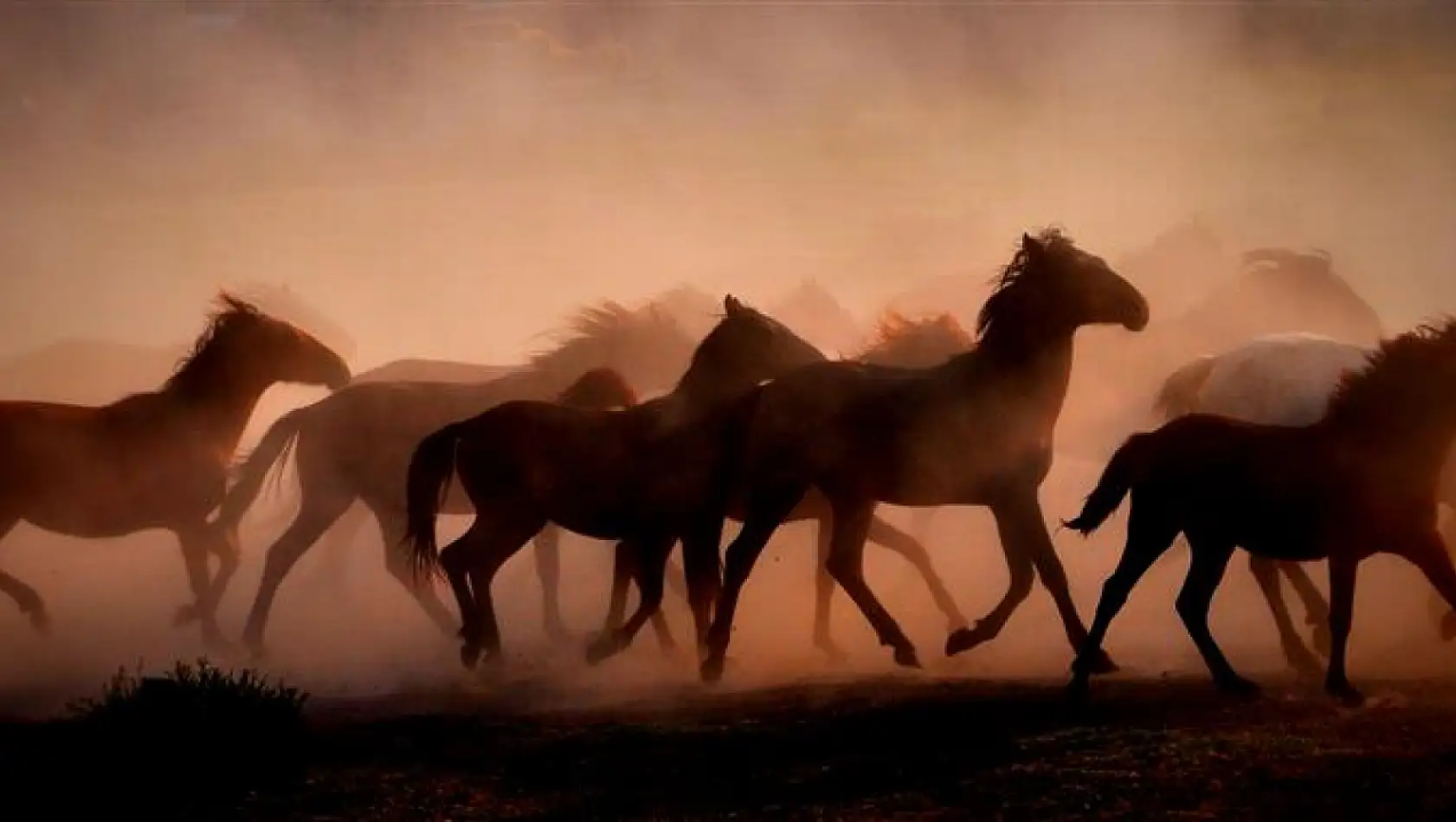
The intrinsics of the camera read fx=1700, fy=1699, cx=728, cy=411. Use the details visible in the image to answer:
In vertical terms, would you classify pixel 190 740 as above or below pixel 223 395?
below

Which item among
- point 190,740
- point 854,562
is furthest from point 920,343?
point 190,740

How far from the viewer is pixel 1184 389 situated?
39.0ft

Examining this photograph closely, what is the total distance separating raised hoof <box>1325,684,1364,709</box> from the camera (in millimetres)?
7828

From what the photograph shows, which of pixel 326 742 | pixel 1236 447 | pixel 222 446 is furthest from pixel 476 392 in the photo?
pixel 1236 447

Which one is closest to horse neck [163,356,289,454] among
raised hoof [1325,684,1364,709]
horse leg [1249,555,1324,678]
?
horse leg [1249,555,1324,678]

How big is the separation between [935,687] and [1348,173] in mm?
13871

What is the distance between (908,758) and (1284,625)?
3.46 metres

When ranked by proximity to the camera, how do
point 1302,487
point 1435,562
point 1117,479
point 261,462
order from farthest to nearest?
point 261,462, point 1117,479, point 1302,487, point 1435,562

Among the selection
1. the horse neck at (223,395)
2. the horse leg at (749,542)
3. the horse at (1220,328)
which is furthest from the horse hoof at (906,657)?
the horse at (1220,328)

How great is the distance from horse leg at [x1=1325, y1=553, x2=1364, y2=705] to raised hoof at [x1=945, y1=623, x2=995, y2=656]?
1.72 meters

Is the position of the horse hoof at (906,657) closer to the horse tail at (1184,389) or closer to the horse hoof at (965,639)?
the horse hoof at (965,639)

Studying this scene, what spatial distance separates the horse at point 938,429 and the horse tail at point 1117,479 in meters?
0.68

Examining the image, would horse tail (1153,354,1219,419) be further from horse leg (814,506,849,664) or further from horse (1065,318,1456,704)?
horse (1065,318,1456,704)

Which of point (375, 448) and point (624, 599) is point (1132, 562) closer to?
point (624, 599)
